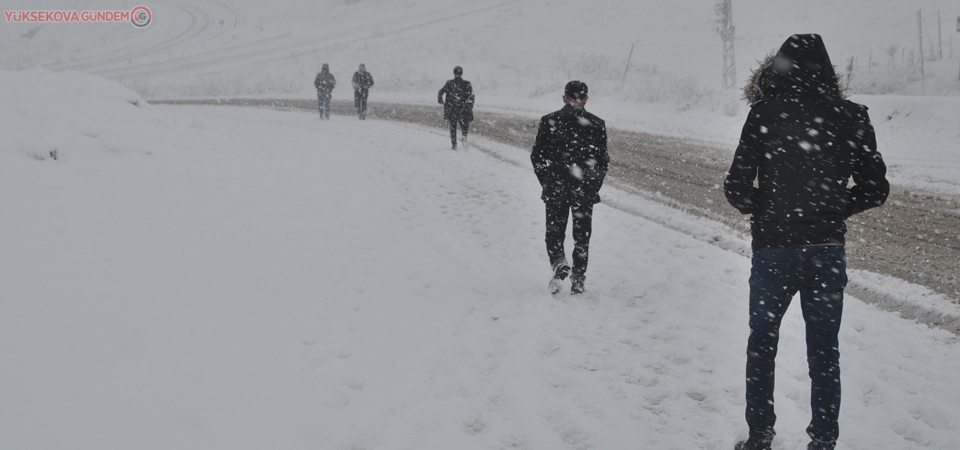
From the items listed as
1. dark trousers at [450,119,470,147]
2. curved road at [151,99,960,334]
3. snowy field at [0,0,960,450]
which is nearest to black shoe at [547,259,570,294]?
snowy field at [0,0,960,450]

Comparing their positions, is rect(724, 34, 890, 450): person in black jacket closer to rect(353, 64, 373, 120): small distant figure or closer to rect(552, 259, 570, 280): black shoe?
rect(552, 259, 570, 280): black shoe

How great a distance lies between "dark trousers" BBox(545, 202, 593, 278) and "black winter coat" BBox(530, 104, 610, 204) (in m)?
0.10

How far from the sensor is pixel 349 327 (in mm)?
4875

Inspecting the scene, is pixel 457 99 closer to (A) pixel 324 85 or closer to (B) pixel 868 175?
(A) pixel 324 85

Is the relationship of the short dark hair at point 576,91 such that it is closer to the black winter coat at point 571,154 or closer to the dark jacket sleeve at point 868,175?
the black winter coat at point 571,154

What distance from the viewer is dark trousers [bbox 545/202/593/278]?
5.29 metres

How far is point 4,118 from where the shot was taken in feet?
22.4

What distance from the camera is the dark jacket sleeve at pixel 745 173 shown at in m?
2.88

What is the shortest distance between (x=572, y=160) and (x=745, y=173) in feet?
7.40

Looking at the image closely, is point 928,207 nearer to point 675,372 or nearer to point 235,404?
point 675,372

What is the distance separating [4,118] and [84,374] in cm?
513

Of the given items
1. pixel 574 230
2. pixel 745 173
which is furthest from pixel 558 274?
pixel 745 173

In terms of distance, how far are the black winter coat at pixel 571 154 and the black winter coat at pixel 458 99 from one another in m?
7.25

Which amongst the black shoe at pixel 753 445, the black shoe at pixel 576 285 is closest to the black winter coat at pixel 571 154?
the black shoe at pixel 576 285
